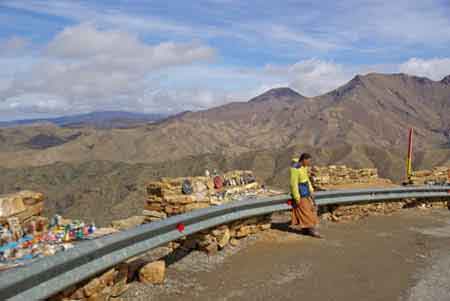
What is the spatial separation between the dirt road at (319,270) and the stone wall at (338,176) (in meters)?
3.44

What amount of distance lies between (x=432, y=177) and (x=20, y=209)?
39.2 feet

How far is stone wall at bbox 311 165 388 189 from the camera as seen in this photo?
1182cm

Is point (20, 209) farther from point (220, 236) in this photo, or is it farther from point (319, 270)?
point (319, 270)

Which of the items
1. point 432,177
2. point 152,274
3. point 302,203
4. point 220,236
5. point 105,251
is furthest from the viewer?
point 432,177

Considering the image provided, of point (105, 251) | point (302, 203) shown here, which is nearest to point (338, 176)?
point (302, 203)

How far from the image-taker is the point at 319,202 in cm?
894

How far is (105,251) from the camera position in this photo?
4555 millimetres

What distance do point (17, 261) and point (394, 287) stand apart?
171 inches

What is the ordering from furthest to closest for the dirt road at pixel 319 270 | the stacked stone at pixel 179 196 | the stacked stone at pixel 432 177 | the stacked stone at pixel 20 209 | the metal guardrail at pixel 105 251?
the stacked stone at pixel 432 177
the stacked stone at pixel 179 196
the stacked stone at pixel 20 209
the dirt road at pixel 319 270
the metal guardrail at pixel 105 251

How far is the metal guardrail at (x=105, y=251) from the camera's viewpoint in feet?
11.8

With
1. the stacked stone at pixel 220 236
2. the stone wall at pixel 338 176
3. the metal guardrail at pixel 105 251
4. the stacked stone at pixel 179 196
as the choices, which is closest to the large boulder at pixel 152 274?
the metal guardrail at pixel 105 251

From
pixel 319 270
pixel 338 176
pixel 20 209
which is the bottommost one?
pixel 319 270

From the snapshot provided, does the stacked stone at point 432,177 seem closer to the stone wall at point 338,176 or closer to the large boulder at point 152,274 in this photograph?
the stone wall at point 338,176

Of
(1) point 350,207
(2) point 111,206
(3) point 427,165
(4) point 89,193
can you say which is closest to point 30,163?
(4) point 89,193
